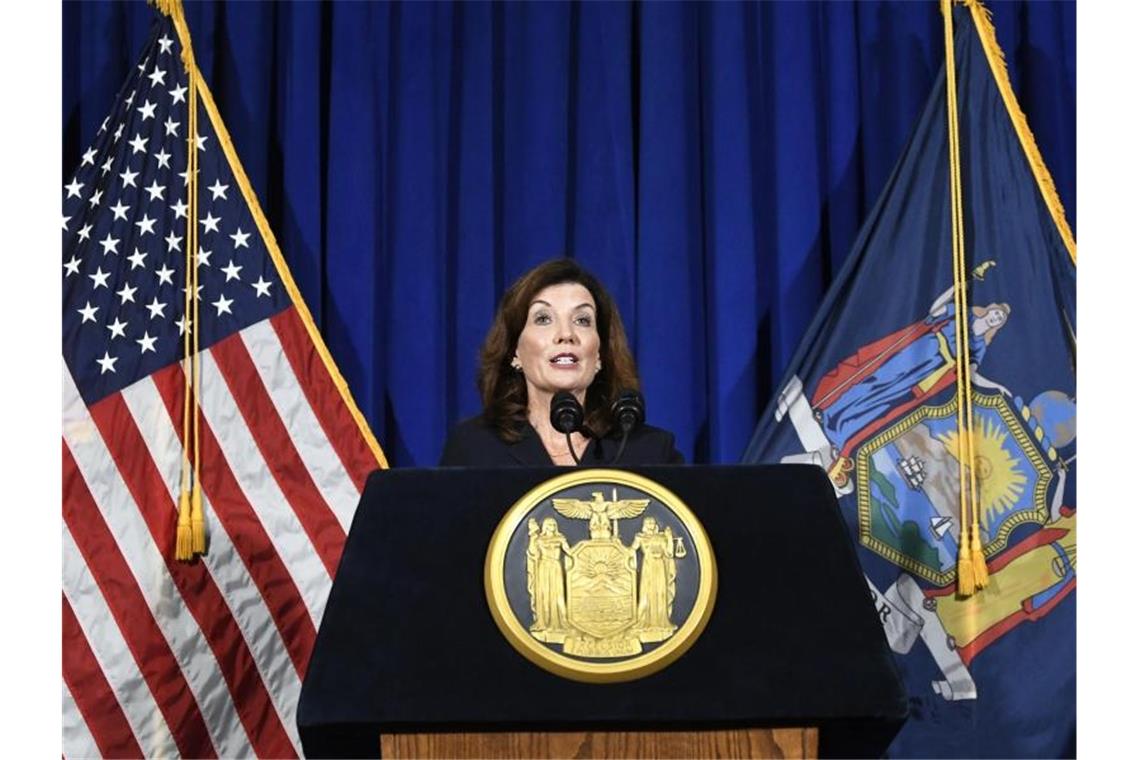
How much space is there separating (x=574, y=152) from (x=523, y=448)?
5.08 ft

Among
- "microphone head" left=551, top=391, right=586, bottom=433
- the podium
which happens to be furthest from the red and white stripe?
the podium

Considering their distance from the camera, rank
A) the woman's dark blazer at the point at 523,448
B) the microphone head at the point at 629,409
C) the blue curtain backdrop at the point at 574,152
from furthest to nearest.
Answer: the blue curtain backdrop at the point at 574,152, the woman's dark blazer at the point at 523,448, the microphone head at the point at 629,409

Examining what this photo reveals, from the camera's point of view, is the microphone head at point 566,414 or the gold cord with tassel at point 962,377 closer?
the microphone head at point 566,414

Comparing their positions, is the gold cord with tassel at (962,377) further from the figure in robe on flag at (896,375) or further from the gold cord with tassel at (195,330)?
the gold cord with tassel at (195,330)

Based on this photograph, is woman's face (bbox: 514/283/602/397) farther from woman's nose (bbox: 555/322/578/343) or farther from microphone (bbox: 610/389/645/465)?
microphone (bbox: 610/389/645/465)

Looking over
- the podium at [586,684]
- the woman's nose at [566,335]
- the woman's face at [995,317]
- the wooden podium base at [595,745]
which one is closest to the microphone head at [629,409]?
the podium at [586,684]

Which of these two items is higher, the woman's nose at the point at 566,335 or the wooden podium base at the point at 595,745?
the woman's nose at the point at 566,335

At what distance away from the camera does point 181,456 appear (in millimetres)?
4109

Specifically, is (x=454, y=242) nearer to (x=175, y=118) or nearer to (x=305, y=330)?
(x=305, y=330)

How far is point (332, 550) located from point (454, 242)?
106cm

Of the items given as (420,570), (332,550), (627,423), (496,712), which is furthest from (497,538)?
(332,550)

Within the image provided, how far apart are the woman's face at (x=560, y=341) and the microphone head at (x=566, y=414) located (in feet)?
2.38

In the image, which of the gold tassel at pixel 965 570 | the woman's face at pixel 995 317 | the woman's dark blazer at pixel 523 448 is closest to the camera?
the woman's dark blazer at pixel 523 448

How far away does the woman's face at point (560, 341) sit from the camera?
10.8 feet
